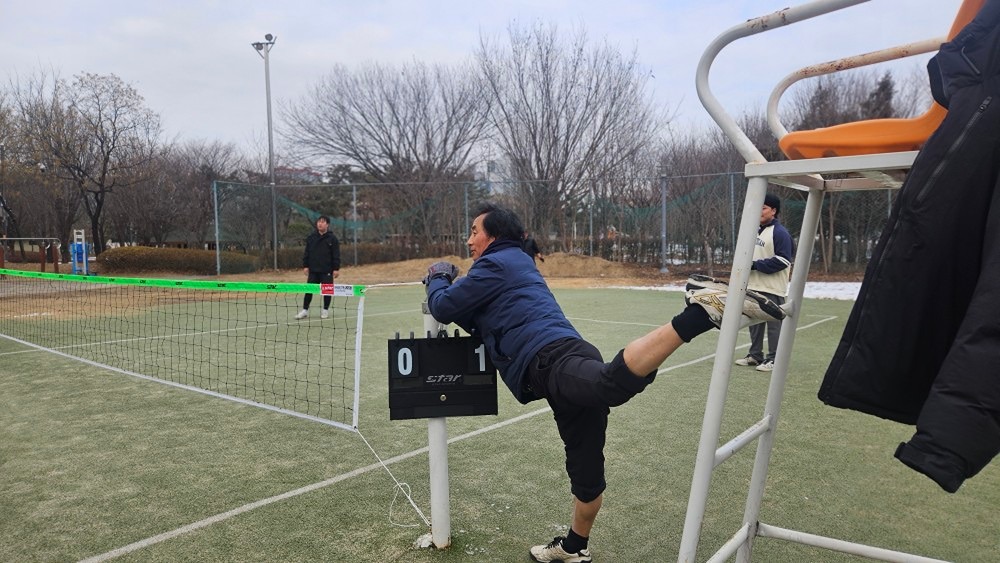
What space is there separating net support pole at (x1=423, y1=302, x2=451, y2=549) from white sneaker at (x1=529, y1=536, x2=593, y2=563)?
447 millimetres

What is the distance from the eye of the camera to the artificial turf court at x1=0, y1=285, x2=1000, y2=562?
3.29 m

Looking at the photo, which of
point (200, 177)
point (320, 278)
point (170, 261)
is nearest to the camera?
point (320, 278)

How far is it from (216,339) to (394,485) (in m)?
6.70

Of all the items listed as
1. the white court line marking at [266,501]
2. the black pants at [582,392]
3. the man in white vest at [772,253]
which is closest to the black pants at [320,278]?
the white court line marking at [266,501]

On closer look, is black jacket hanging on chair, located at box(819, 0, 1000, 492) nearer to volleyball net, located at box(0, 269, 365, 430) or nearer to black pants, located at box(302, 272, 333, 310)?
volleyball net, located at box(0, 269, 365, 430)

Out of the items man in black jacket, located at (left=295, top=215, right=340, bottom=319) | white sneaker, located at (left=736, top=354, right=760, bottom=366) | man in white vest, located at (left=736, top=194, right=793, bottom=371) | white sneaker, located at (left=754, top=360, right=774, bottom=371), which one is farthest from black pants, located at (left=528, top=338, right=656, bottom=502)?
man in black jacket, located at (left=295, top=215, right=340, bottom=319)

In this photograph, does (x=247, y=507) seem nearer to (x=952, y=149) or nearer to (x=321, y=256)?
(x=952, y=149)

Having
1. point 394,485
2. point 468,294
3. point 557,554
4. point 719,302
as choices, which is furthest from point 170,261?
point 719,302

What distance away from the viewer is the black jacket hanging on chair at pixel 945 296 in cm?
123

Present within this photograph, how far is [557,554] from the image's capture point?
10.0 ft

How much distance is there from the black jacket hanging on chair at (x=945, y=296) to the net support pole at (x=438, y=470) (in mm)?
1969

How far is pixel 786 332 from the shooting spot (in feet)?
8.02

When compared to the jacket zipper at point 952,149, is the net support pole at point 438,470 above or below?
below

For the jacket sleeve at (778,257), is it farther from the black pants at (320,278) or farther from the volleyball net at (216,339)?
the black pants at (320,278)
